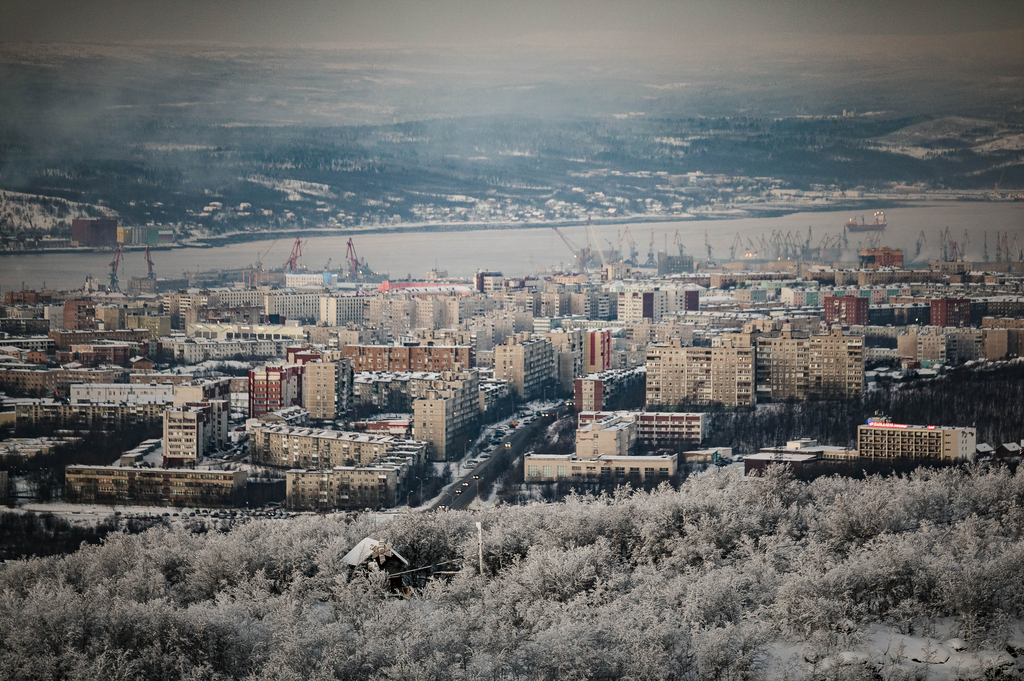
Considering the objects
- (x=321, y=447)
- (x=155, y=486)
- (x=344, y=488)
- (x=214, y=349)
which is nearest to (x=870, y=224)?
(x=214, y=349)

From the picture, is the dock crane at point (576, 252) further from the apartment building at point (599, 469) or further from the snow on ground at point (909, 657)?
the snow on ground at point (909, 657)

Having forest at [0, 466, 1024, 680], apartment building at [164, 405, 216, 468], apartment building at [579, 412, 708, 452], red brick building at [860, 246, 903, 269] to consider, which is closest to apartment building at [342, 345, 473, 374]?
apartment building at [579, 412, 708, 452]

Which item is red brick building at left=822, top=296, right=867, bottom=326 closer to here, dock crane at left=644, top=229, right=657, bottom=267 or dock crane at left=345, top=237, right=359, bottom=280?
dock crane at left=644, top=229, right=657, bottom=267

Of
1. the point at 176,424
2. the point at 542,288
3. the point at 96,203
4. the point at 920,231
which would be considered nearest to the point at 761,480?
the point at 176,424

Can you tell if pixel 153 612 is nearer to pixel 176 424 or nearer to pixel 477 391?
pixel 176 424

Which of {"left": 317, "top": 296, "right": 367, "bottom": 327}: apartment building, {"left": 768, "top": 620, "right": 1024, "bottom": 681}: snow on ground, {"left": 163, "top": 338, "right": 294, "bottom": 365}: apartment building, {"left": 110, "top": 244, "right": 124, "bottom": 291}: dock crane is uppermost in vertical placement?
{"left": 110, "top": 244, "right": 124, "bottom": 291}: dock crane

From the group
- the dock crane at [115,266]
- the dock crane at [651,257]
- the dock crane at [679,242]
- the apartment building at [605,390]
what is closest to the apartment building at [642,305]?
the apartment building at [605,390]
